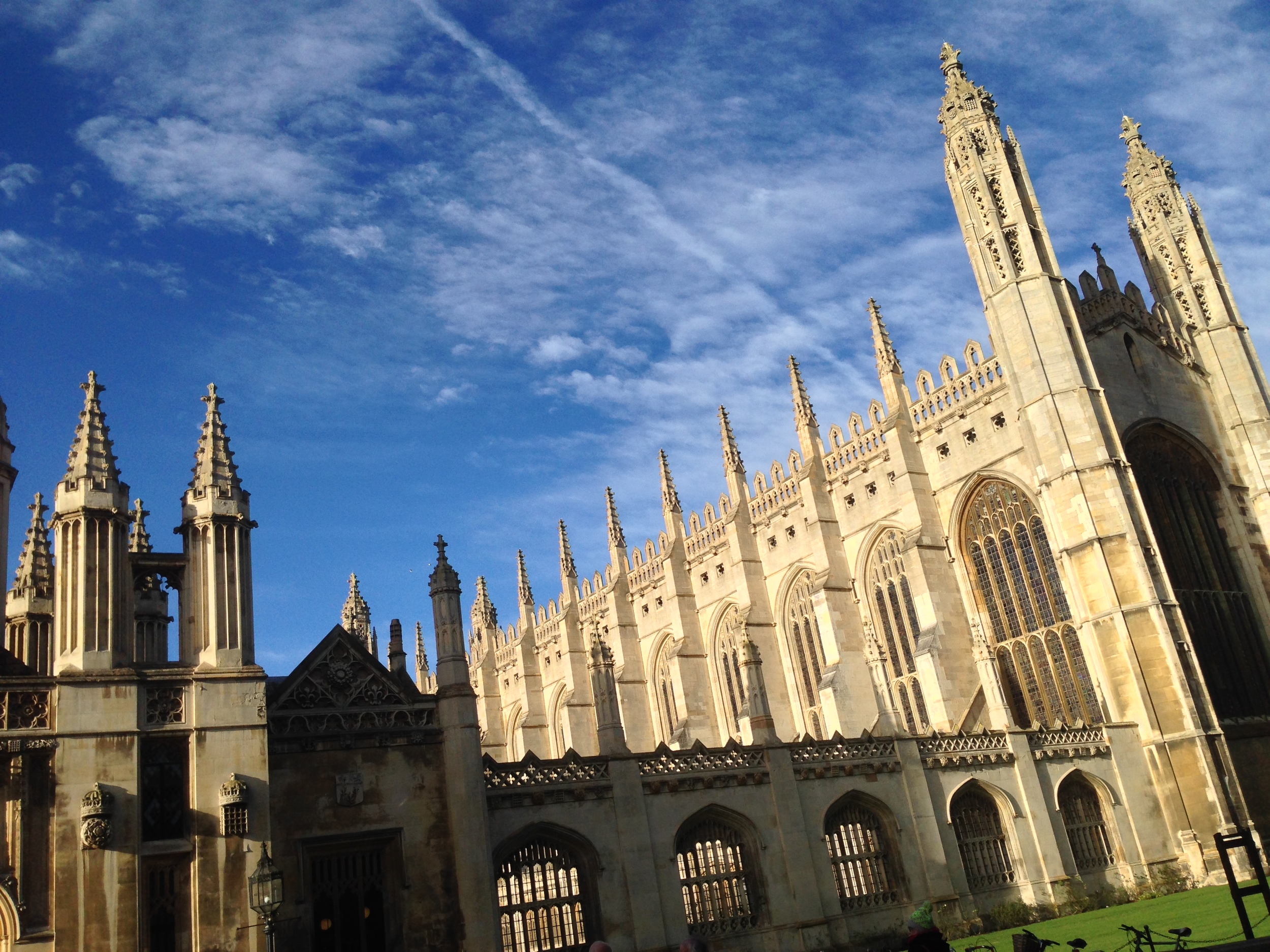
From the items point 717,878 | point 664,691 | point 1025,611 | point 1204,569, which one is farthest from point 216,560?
point 664,691

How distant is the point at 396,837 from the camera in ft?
52.6

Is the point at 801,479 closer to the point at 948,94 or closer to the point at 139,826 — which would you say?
the point at 948,94

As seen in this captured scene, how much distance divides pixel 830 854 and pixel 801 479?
18.7 meters

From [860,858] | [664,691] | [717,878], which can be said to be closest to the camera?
[717,878]

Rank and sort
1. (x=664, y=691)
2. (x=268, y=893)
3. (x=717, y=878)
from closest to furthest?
(x=268, y=893) < (x=717, y=878) < (x=664, y=691)

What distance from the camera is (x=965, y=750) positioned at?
2420 centimetres

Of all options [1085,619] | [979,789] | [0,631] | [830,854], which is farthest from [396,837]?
[1085,619]

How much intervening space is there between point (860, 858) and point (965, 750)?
439cm

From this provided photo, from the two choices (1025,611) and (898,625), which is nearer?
(1025,611)

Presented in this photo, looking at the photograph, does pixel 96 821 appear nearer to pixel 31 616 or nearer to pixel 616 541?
pixel 31 616

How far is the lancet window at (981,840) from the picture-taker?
2295 cm

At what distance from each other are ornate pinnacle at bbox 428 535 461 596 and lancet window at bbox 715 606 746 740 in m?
23.2

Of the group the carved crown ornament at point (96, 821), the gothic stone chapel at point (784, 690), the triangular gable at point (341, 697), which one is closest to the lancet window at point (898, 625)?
the gothic stone chapel at point (784, 690)

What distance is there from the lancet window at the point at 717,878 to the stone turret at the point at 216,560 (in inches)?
341
